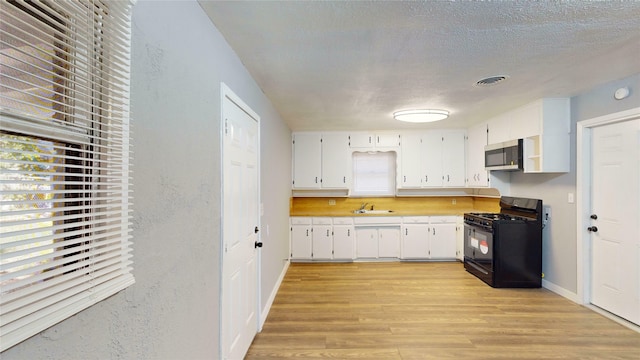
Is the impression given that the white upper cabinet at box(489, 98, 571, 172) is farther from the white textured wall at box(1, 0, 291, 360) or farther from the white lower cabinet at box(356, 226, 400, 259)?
the white textured wall at box(1, 0, 291, 360)

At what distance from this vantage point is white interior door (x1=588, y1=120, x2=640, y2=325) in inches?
112

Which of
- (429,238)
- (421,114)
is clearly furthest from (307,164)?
(429,238)

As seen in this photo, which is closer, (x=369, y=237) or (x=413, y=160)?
(x=369, y=237)

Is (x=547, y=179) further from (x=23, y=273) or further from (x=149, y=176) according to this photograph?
(x=23, y=273)

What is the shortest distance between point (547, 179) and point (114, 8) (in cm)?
472

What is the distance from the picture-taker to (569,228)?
3.52m

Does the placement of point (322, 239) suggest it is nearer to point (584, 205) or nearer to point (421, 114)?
point (421, 114)

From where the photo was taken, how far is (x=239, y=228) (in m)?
2.31

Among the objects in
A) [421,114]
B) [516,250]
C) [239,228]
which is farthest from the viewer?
[516,250]

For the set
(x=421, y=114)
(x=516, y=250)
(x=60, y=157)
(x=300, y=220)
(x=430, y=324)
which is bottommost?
(x=430, y=324)

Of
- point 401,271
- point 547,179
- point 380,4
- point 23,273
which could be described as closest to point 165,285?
point 23,273

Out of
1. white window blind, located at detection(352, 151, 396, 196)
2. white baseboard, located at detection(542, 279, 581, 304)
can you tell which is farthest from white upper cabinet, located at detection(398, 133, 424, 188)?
white baseboard, located at detection(542, 279, 581, 304)

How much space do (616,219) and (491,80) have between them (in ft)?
6.60

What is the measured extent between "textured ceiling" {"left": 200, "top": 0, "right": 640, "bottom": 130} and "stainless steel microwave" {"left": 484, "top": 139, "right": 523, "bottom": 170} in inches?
32.5
